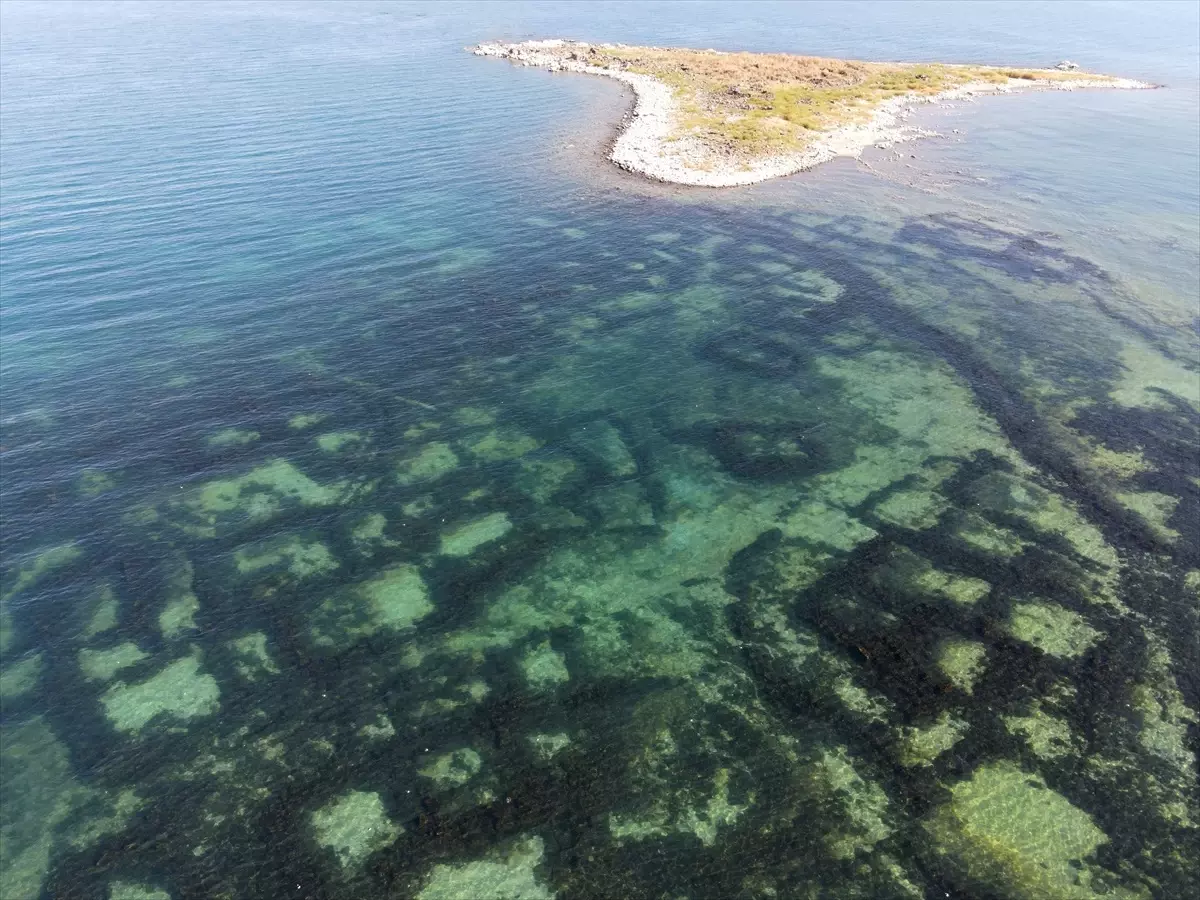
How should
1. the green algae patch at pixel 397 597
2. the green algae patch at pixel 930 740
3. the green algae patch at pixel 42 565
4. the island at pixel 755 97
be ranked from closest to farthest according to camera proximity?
1. the green algae patch at pixel 930 740
2. the green algae patch at pixel 397 597
3. the green algae patch at pixel 42 565
4. the island at pixel 755 97

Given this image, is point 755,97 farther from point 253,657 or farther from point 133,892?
point 133,892

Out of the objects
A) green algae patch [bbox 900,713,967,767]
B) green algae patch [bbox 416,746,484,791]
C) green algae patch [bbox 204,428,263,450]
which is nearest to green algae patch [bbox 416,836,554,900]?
green algae patch [bbox 416,746,484,791]

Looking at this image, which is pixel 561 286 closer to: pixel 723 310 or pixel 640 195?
pixel 723 310

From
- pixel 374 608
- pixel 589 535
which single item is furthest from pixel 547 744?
pixel 589 535

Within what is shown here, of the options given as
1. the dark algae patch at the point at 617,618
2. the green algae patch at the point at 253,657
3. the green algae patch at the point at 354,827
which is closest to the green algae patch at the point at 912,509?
the dark algae patch at the point at 617,618

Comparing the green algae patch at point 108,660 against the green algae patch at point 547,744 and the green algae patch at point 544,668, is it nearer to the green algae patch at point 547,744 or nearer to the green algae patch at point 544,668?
the green algae patch at point 544,668
